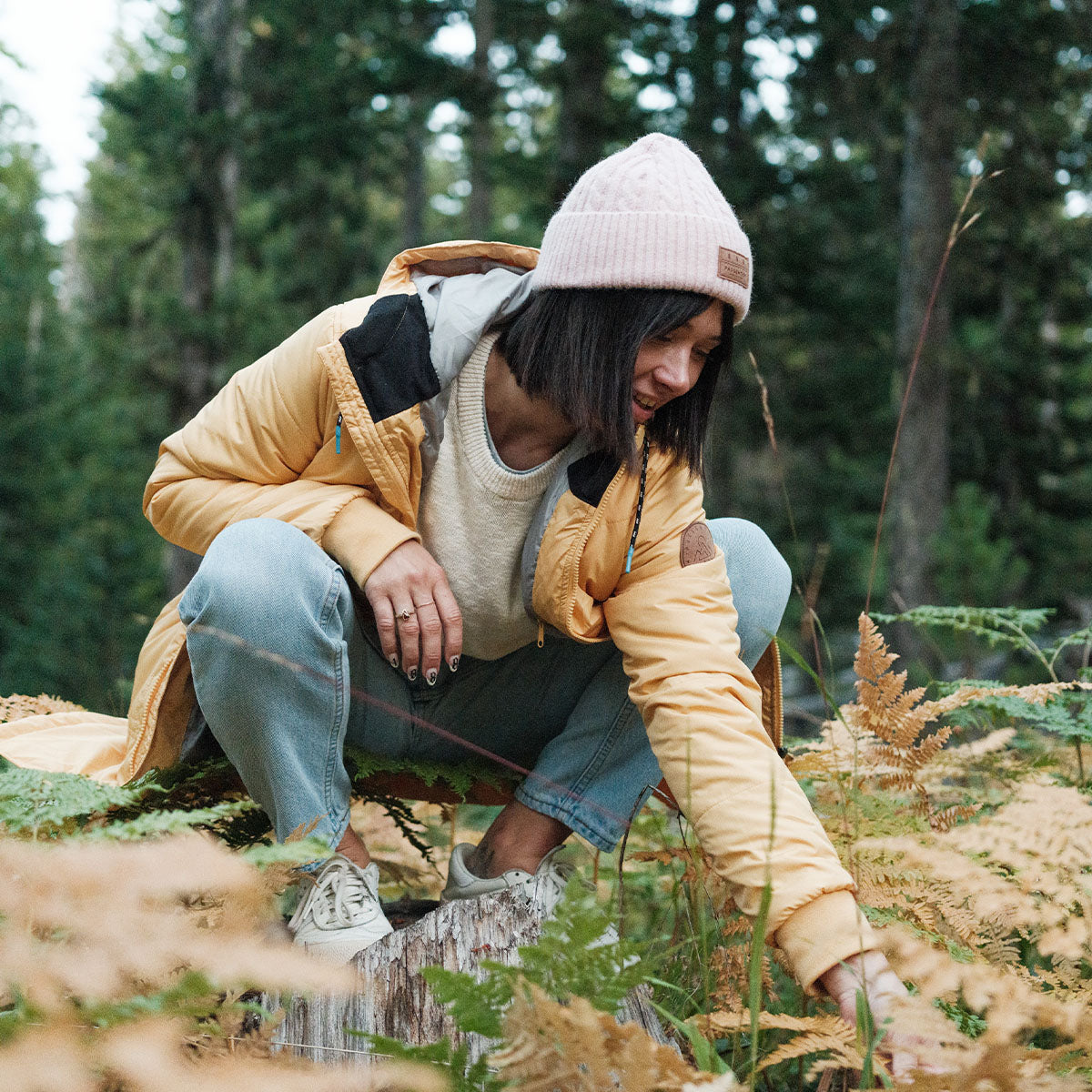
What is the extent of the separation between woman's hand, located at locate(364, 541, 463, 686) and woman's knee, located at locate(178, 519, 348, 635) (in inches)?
3.8

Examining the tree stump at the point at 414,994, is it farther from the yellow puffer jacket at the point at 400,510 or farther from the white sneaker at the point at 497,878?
the yellow puffer jacket at the point at 400,510

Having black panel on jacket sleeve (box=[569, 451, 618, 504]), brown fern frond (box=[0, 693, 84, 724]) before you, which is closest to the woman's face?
black panel on jacket sleeve (box=[569, 451, 618, 504])

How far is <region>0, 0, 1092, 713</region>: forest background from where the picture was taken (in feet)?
30.9

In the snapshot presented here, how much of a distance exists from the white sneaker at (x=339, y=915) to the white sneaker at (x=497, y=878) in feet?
0.58

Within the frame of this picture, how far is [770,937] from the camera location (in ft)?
5.41

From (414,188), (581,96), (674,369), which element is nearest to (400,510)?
(674,369)

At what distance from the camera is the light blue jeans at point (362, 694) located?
1819 millimetres

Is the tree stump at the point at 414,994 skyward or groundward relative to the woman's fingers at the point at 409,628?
groundward

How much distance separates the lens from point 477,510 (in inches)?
85.4

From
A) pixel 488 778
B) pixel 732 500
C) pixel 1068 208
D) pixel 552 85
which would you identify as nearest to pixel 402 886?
pixel 488 778

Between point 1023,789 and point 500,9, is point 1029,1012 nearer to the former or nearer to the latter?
point 1023,789

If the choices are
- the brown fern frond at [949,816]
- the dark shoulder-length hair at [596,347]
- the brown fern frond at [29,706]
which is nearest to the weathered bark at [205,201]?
the brown fern frond at [29,706]

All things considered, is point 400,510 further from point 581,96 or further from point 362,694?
point 581,96

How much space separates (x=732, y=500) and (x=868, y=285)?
3.20 m
